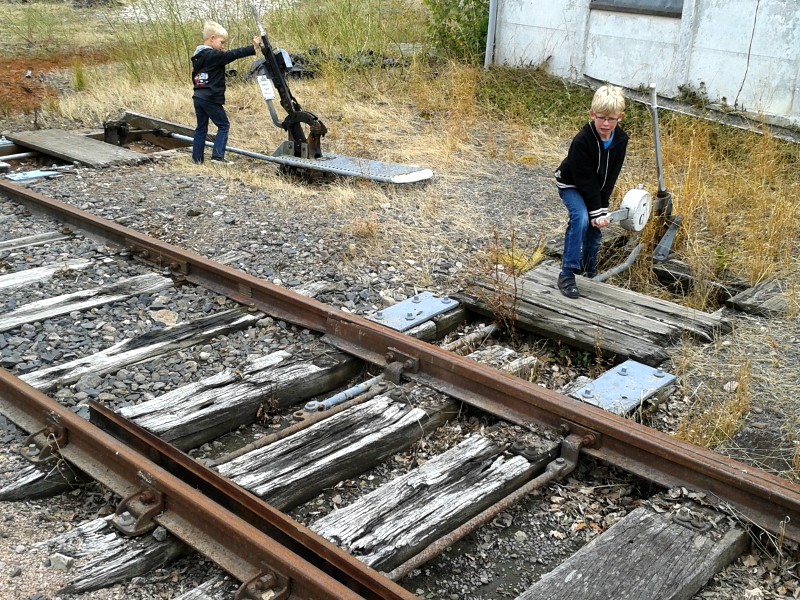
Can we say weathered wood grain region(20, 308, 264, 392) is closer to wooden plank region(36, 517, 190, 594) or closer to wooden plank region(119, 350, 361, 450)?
wooden plank region(119, 350, 361, 450)

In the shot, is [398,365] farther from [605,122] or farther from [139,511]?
[605,122]

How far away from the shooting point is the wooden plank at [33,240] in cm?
606

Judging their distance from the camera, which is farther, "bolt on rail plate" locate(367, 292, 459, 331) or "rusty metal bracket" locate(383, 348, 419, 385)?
"bolt on rail plate" locate(367, 292, 459, 331)

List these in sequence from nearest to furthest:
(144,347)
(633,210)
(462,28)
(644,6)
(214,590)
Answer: (214,590)
(144,347)
(633,210)
(644,6)
(462,28)

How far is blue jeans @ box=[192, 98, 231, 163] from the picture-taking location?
335 inches

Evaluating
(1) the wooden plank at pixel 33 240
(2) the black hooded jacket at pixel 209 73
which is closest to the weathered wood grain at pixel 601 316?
(1) the wooden plank at pixel 33 240

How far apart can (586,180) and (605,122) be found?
38cm

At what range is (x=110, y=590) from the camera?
2902mm

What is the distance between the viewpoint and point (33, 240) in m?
6.20

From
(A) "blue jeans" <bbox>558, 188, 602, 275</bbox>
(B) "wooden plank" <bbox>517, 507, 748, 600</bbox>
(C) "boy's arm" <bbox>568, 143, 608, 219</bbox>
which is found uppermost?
(C) "boy's arm" <bbox>568, 143, 608, 219</bbox>

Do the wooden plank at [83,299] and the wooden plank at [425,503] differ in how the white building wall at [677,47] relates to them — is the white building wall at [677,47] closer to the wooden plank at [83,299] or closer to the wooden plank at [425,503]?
the wooden plank at [83,299]

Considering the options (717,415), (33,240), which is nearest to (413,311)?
(717,415)

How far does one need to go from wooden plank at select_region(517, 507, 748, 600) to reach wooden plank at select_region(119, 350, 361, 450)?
168 cm

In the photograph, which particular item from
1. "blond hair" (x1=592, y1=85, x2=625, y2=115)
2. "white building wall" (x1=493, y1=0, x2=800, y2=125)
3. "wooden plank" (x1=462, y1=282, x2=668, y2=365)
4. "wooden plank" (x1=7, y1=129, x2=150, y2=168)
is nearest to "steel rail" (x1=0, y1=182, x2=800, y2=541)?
"wooden plank" (x1=462, y1=282, x2=668, y2=365)
